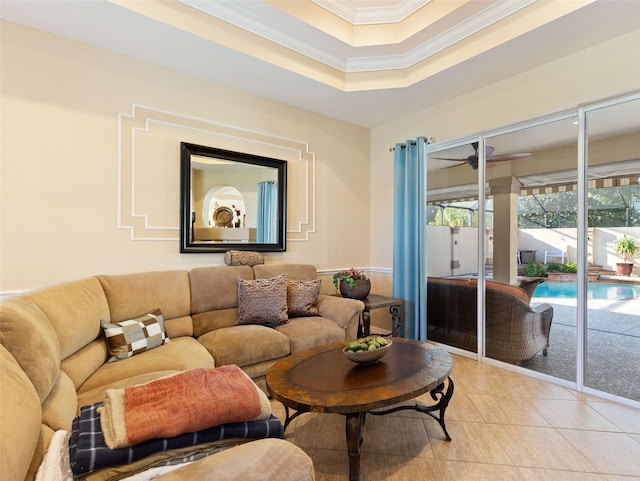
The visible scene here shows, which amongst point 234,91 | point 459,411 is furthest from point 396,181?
point 459,411

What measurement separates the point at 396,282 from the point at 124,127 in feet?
10.0

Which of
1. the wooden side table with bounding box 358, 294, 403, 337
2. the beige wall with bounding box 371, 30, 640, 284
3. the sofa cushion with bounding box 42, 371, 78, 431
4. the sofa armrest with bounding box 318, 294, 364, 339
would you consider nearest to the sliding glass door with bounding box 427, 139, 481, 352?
the beige wall with bounding box 371, 30, 640, 284

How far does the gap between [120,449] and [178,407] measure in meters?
0.19

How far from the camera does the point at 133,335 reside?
2.11 m

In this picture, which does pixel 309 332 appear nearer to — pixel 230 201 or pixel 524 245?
pixel 230 201

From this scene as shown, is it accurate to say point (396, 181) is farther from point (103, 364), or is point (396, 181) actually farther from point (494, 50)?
point (103, 364)

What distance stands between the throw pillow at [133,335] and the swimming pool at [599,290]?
3246 mm

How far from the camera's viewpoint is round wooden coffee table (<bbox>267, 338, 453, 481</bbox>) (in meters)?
1.50

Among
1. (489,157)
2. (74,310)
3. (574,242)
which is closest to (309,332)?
(74,310)

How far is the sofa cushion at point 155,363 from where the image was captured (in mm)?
1756

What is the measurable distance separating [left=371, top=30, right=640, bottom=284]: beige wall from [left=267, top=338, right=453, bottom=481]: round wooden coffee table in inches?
87.2

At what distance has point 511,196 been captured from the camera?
307 centimetres

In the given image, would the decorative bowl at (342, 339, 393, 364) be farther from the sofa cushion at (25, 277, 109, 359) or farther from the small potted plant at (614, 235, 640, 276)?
the small potted plant at (614, 235, 640, 276)

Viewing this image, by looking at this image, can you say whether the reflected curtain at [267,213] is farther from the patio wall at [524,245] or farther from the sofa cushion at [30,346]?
the sofa cushion at [30,346]
